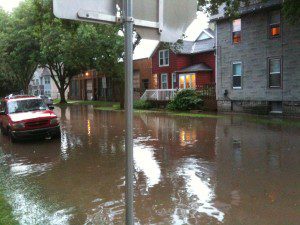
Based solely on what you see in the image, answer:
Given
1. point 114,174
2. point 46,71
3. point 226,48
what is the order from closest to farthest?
point 114,174
point 226,48
point 46,71

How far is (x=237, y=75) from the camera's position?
993 inches

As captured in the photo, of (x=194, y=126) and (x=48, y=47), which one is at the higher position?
(x=48, y=47)

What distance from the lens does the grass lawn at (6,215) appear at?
569cm

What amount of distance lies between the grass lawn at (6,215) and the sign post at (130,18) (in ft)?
12.3

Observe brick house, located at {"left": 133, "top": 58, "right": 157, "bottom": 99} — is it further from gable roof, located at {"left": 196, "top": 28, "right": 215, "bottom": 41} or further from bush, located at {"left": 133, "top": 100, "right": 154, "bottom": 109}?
bush, located at {"left": 133, "top": 100, "right": 154, "bottom": 109}

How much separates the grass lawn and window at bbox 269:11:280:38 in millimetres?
19721

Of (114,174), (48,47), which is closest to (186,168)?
(114,174)

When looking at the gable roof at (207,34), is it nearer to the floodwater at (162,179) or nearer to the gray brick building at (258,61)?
the gray brick building at (258,61)

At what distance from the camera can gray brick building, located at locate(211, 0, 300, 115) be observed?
21.8 m

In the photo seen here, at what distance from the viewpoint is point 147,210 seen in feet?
20.1

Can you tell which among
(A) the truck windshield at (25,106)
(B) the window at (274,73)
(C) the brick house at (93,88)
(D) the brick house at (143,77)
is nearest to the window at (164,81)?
(D) the brick house at (143,77)

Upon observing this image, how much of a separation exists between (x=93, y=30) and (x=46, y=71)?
44.6 m

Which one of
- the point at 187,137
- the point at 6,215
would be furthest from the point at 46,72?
the point at 6,215

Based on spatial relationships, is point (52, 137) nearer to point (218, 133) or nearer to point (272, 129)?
point (218, 133)
